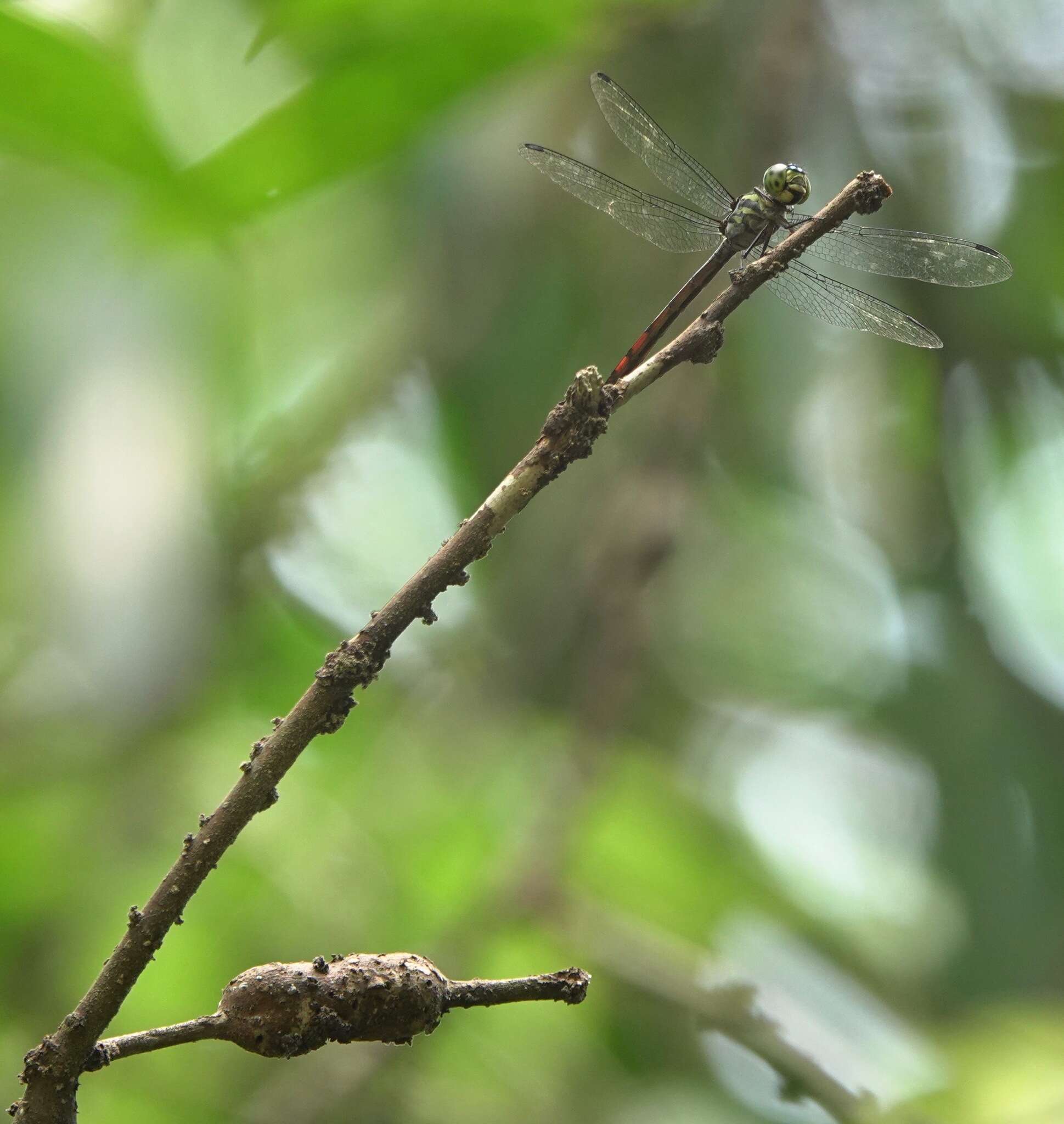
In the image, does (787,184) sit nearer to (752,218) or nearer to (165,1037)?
(752,218)

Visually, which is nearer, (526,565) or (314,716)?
(314,716)

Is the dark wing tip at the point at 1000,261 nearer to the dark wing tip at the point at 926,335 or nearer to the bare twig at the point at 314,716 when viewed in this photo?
the dark wing tip at the point at 926,335

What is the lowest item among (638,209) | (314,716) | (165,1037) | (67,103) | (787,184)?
(165,1037)

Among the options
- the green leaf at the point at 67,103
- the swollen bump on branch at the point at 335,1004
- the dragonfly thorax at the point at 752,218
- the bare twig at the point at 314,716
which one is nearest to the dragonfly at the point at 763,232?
the dragonfly thorax at the point at 752,218

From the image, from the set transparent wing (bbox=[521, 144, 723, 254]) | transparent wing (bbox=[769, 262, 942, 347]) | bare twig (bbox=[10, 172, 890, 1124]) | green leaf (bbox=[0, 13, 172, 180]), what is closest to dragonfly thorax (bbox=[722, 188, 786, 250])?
transparent wing (bbox=[769, 262, 942, 347])

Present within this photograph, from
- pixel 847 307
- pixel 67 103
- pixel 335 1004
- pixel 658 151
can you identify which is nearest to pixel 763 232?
pixel 847 307

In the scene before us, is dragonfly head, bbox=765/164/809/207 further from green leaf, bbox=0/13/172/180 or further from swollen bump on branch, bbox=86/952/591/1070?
swollen bump on branch, bbox=86/952/591/1070
